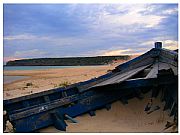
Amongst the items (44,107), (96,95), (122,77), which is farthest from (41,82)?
(44,107)

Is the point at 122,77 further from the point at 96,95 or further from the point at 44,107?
the point at 44,107

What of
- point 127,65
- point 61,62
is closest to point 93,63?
point 61,62

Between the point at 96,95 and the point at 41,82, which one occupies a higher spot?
the point at 96,95

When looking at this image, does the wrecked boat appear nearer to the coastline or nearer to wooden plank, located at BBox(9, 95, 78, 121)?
wooden plank, located at BBox(9, 95, 78, 121)

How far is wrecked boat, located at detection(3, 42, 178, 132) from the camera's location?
16.9 ft

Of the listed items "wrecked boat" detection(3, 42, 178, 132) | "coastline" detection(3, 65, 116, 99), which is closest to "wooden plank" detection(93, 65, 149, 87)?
"wrecked boat" detection(3, 42, 178, 132)

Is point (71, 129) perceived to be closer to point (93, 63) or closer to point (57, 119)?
point (57, 119)

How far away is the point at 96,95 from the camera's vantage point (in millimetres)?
6160

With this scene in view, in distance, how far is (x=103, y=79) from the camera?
21.7ft

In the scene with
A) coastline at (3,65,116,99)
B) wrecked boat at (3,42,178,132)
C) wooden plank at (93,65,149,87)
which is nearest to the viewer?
wrecked boat at (3,42,178,132)

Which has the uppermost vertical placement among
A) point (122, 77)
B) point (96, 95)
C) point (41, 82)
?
point (122, 77)

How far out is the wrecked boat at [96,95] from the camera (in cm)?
516

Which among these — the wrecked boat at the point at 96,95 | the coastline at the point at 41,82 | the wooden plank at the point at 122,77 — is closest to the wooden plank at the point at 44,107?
the wrecked boat at the point at 96,95

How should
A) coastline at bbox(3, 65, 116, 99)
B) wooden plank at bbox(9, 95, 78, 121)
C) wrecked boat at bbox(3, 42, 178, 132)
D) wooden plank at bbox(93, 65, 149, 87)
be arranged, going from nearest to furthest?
1. wooden plank at bbox(9, 95, 78, 121)
2. wrecked boat at bbox(3, 42, 178, 132)
3. wooden plank at bbox(93, 65, 149, 87)
4. coastline at bbox(3, 65, 116, 99)
